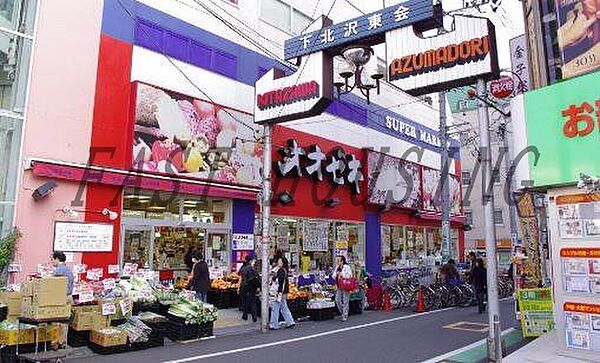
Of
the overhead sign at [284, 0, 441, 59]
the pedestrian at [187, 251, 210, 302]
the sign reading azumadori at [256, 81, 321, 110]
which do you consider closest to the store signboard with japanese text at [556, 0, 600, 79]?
the overhead sign at [284, 0, 441, 59]

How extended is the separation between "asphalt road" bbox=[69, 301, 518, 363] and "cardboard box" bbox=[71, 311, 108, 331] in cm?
69

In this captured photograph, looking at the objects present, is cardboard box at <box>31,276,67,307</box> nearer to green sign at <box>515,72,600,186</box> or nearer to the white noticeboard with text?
the white noticeboard with text

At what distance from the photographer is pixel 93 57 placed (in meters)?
13.2

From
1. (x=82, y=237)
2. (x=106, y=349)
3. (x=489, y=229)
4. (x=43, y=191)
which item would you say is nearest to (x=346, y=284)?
(x=489, y=229)

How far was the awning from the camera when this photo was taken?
1193 cm

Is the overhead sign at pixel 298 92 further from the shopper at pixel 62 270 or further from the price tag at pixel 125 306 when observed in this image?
the shopper at pixel 62 270

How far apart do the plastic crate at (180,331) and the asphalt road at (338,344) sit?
405mm

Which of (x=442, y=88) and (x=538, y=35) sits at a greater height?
(x=538, y=35)

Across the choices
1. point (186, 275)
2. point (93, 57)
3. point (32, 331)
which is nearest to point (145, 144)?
point (93, 57)

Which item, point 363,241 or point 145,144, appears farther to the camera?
point 363,241

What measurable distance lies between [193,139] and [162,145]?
3.63ft

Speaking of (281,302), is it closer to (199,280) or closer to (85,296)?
(199,280)

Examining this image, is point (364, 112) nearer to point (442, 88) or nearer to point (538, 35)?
point (538, 35)

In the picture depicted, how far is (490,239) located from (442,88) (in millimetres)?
3312
